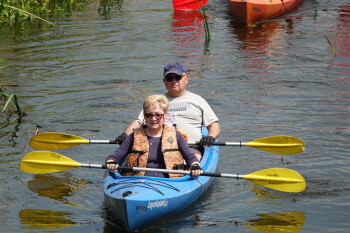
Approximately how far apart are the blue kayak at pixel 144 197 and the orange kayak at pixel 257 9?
38.8 feet

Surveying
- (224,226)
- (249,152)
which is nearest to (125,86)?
(249,152)

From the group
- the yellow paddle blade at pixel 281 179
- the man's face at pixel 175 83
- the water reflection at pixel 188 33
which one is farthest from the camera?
the water reflection at pixel 188 33

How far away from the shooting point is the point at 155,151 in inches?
268

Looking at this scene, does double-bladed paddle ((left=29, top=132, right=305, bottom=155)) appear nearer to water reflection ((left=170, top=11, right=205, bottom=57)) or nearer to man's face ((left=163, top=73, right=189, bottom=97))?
man's face ((left=163, top=73, right=189, bottom=97))

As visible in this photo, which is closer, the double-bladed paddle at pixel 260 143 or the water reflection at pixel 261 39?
the double-bladed paddle at pixel 260 143

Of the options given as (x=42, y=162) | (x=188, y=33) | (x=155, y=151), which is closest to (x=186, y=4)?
(x=188, y=33)

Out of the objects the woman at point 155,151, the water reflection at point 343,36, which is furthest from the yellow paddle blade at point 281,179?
the water reflection at point 343,36

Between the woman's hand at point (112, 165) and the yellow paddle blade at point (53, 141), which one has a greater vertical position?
the woman's hand at point (112, 165)

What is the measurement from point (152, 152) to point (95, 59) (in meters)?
8.11

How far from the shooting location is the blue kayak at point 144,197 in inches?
246

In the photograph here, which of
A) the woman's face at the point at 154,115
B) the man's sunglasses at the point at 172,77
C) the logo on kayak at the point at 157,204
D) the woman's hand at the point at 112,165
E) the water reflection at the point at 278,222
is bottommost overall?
the water reflection at the point at 278,222

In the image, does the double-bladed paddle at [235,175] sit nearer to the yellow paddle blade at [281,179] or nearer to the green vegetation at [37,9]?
the yellow paddle blade at [281,179]

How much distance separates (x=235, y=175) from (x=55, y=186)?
226cm

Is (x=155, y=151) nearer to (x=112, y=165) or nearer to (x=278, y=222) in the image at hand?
(x=112, y=165)
